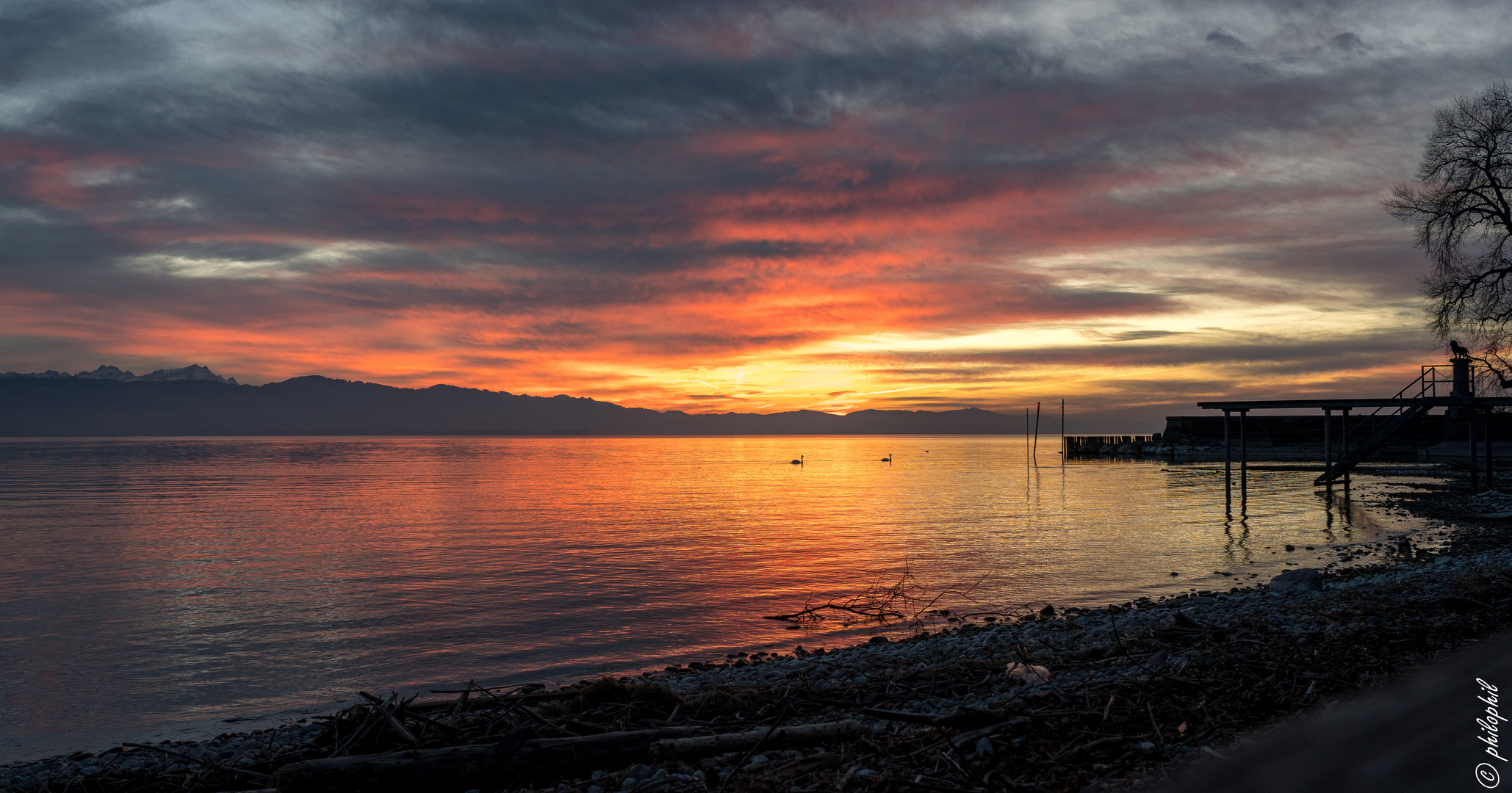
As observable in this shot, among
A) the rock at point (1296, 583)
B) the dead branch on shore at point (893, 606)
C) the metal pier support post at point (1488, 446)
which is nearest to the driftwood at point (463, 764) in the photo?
the dead branch on shore at point (893, 606)

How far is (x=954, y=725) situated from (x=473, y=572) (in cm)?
1988

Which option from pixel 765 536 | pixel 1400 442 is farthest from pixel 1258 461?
pixel 765 536

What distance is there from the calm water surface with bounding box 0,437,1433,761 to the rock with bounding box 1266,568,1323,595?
136 inches

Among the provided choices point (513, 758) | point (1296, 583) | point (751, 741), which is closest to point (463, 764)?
point (513, 758)

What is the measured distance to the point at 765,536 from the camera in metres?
31.9

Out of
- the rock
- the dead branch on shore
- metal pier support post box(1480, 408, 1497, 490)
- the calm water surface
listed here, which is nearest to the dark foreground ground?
the rock

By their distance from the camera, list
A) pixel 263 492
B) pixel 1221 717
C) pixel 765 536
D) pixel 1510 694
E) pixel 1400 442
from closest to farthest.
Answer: pixel 1510 694 → pixel 1221 717 → pixel 765 536 → pixel 263 492 → pixel 1400 442

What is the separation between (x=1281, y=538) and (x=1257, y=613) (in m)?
19.4

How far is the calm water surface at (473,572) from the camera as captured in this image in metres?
13.6

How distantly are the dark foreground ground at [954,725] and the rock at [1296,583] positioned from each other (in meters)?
3.34

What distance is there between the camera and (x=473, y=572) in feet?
77.2

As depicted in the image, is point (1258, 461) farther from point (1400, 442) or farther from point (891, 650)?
point (891, 650)

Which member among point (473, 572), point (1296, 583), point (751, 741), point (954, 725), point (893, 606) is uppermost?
point (954, 725)

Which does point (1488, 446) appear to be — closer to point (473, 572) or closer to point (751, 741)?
point (473, 572)
